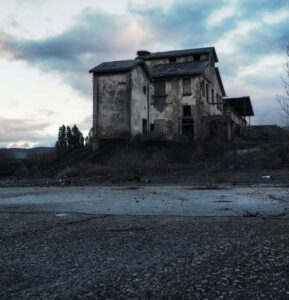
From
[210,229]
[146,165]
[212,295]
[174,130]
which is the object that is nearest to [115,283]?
[212,295]

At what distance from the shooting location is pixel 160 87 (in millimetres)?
31469

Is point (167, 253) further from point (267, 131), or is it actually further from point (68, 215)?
point (267, 131)

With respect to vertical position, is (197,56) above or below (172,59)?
above

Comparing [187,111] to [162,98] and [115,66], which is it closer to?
[162,98]

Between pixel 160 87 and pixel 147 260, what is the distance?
97.7 feet

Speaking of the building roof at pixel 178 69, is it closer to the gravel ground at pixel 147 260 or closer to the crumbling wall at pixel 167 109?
the crumbling wall at pixel 167 109

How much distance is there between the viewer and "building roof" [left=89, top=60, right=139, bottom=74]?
79.3 ft

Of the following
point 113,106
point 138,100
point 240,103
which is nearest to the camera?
point 113,106

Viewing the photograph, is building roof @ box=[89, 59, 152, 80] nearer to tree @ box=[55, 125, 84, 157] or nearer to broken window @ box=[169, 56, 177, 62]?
tree @ box=[55, 125, 84, 157]

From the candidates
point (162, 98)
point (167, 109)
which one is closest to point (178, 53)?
point (162, 98)

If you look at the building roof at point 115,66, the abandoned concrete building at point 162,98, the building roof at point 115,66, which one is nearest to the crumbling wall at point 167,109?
the abandoned concrete building at point 162,98

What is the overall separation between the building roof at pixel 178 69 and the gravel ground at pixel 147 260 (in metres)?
27.7

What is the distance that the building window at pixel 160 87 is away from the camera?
3134 centimetres

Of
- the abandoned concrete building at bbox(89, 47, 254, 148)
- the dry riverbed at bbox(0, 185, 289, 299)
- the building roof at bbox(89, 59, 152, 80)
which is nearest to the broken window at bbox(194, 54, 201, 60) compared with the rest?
the abandoned concrete building at bbox(89, 47, 254, 148)
